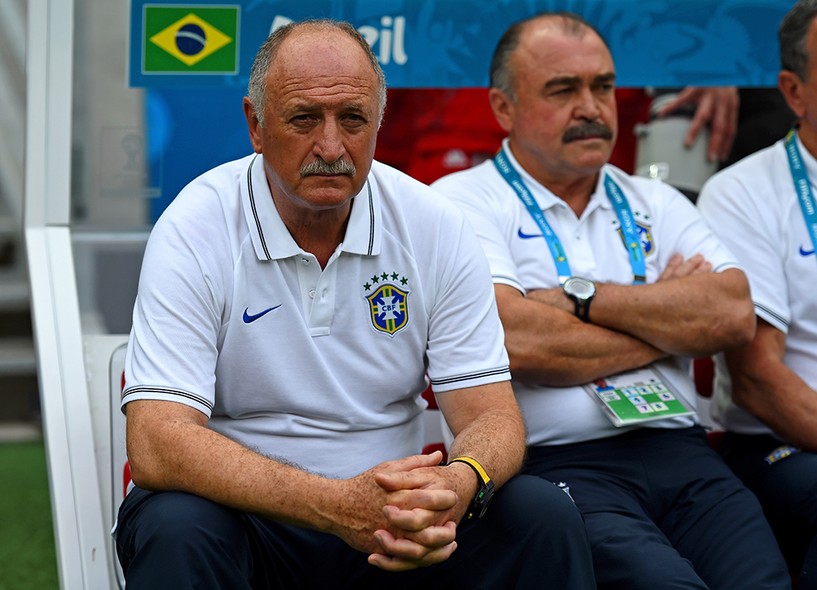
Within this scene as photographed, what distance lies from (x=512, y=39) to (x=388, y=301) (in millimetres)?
1259

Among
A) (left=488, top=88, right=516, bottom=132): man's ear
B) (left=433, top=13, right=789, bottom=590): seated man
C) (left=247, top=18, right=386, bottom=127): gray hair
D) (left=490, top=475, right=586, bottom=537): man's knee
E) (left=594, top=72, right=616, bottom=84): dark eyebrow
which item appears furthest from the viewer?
(left=488, top=88, right=516, bottom=132): man's ear

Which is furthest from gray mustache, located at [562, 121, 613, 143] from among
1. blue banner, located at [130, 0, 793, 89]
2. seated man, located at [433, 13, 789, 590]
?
blue banner, located at [130, 0, 793, 89]

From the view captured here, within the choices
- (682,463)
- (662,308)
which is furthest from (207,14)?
(682,463)

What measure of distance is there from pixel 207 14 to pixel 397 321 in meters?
1.42

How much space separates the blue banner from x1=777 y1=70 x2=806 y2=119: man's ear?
32cm

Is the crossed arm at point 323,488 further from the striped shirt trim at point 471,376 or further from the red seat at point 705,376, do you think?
the red seat at point 705,376

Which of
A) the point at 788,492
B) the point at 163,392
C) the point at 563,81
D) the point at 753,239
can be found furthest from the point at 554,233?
the point at 163,392

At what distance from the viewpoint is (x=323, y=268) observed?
2.93m

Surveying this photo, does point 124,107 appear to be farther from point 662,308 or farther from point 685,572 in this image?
point 685,572

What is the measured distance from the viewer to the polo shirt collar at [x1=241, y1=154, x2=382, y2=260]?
2859mm

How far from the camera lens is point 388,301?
2.95m

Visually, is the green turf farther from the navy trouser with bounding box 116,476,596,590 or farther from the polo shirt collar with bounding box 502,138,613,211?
the polo shirt collar with bounding box 502,138,613,211

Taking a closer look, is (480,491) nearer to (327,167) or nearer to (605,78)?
(327,167)

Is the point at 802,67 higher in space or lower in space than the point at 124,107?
higher
